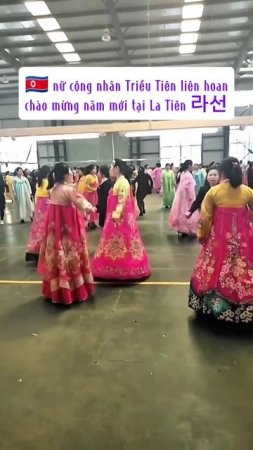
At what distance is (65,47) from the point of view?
9602 mm

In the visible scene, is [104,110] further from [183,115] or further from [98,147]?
[98,147]

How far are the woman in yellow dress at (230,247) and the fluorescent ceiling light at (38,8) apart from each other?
6.21 m

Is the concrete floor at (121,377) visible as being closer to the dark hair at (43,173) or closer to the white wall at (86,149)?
the dark hair at (43,173)

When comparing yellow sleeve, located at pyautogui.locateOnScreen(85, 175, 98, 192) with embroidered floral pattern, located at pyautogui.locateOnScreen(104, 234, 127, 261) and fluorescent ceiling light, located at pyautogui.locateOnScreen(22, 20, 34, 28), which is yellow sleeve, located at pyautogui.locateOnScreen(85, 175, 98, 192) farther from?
embroidered floral pattern, located at pyautogui.locateOnScreen(104, 234, 127, 261)

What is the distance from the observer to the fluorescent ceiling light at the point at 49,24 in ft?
25.6

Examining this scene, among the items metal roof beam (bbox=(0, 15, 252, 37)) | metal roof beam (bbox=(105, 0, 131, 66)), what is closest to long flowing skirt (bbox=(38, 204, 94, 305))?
metal roof beam (bbox=(105, 0, 131, 66))

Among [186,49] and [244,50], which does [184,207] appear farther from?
[244,50]

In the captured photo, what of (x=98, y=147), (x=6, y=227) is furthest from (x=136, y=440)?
(x=98, y=147)

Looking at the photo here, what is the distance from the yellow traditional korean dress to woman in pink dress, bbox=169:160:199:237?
350 centimetres

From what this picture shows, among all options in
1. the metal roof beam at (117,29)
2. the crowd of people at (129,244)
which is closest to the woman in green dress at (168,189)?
the metal roof beam at (117,29)

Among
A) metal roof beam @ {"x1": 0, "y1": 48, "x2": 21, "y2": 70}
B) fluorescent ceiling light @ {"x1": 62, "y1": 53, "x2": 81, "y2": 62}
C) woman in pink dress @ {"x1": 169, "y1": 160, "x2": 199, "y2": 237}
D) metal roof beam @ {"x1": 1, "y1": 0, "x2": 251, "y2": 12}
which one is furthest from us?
fluorescent ceiling light @ {"x1": 62, "y1": 53, "x2": 81, "y2": 62}

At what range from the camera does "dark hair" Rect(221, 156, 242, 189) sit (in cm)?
258

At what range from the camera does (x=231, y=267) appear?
2641 millimetres

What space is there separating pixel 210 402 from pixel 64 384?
80 centimetres
